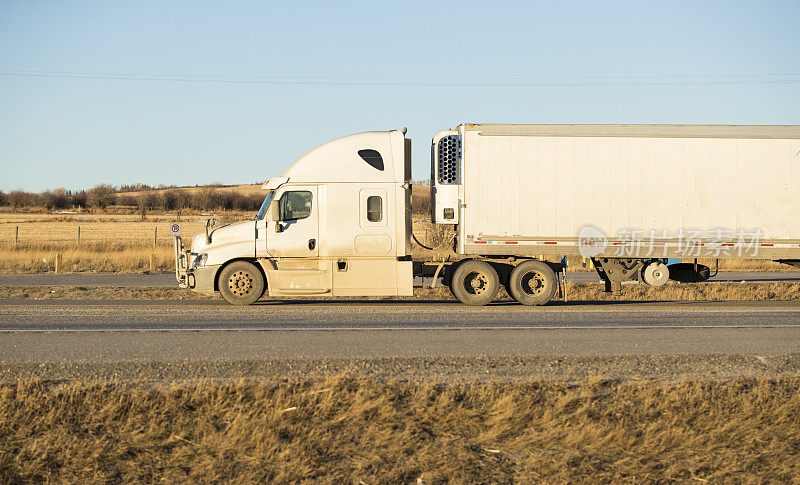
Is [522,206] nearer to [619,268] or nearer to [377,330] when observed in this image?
[619,268]

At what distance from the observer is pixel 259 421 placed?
621cm

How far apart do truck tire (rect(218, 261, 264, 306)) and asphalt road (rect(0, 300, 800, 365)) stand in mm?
456

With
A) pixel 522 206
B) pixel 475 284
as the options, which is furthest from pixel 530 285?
pixel 522 206

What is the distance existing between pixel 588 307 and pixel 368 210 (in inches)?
197

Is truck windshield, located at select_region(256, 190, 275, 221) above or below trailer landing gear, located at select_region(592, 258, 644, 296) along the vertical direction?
above

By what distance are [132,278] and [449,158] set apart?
12767 mm

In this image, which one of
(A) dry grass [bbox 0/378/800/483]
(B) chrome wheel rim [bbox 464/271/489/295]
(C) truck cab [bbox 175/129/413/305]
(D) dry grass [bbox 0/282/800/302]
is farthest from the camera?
(D) dry grass [bbox 0/282/800/302]

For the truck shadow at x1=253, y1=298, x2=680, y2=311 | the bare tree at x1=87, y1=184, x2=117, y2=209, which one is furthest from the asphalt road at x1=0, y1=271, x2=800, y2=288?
the bare tree at x1=87, y1=184, x2=117, y2=209

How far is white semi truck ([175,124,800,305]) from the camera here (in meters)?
15.5

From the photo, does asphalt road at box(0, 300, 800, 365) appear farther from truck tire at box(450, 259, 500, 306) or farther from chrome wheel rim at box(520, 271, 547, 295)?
chrome wheel rim at box(520, 271, 547, 295)

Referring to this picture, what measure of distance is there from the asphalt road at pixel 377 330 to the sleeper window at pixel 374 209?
6.02 ft

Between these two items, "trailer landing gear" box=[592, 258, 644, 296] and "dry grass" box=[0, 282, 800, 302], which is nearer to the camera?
"trailer landing gear" box=[592, 258, 644, 296]

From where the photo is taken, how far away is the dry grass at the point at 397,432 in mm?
5324

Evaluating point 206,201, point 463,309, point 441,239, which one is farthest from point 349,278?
point 206,201
